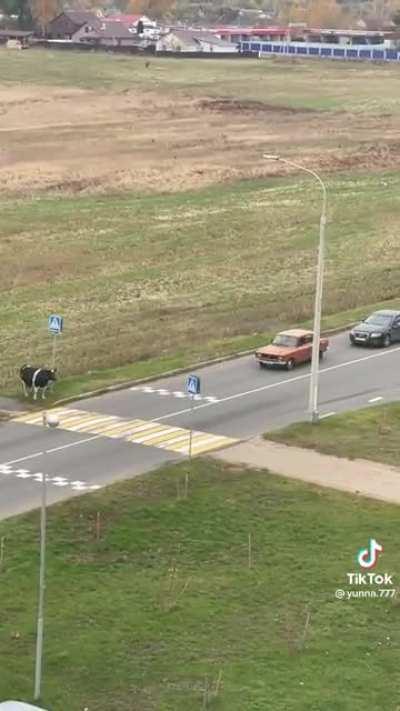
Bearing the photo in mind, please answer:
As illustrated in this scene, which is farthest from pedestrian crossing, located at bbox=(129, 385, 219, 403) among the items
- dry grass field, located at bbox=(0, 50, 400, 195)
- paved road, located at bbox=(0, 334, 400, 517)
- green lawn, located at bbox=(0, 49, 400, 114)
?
green lawn, located at bbox=(0, 49, 400, 114)

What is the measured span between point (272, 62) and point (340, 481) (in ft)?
525

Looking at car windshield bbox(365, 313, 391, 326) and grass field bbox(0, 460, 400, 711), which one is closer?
grass field bbox(0, 460, 400, 711)

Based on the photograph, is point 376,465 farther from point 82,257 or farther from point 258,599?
point 82,257

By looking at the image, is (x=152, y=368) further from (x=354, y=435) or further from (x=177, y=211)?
(x=177, y=211)

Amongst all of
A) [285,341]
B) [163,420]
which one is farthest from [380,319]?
[163,420]

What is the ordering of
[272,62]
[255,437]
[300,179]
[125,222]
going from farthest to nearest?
[272,62]
[300,179]
[125,222]
[255,437]

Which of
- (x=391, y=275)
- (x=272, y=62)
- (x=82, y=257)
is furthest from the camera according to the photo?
(x=272, y=62)

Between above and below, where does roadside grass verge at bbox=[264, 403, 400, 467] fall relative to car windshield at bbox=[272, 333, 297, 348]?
below

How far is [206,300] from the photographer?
56.9m

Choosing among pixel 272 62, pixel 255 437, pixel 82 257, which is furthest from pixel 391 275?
pixel 272 62

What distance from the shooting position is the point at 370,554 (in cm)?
2944

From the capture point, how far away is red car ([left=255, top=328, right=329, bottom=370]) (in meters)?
43.7

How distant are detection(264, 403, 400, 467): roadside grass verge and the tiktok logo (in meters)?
5.48

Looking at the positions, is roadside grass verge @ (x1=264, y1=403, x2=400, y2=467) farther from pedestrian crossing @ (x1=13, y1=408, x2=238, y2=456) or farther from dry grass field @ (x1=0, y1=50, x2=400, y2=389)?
dry grass field @ (x1=0, y1=50, x2=400, y2=389)
